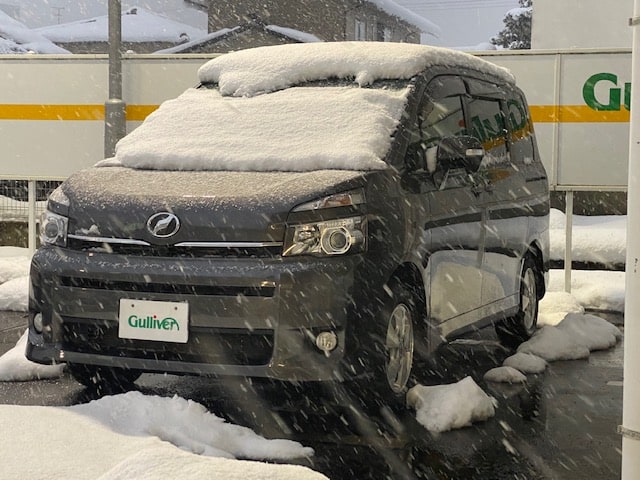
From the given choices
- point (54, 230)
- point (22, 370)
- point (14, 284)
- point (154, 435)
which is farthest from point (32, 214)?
point (154, 435)

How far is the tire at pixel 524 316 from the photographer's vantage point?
7.08 meters

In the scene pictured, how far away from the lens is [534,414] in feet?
17.4

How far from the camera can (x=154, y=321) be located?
182 inches

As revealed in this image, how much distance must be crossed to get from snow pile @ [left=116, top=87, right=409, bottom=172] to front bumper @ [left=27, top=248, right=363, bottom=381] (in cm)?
75

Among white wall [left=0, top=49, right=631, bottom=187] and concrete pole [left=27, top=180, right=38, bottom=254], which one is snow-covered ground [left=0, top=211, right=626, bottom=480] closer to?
white wall [left=0, top=49, right=631, bottom=187]

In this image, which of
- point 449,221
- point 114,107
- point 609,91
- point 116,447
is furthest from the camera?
point 114,107

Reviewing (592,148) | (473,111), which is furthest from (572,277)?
(473,111)

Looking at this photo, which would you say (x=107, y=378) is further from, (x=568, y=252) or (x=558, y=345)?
(x=568, y=252)

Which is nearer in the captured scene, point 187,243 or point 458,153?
point 187,243

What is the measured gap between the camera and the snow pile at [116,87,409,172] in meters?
5.14

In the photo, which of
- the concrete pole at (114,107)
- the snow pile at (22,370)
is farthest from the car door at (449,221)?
the concrete pole at (114,107)

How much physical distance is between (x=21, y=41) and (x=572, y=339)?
47.9 meters

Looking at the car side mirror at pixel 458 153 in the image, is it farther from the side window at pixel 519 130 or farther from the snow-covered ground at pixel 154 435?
the side window at pixel 519 130

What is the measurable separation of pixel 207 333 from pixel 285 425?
65cm
